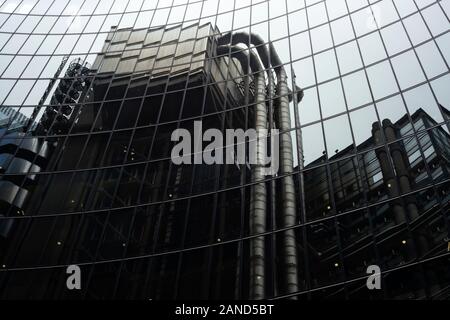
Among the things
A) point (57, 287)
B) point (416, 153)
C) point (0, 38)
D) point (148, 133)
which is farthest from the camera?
point (0, 38)

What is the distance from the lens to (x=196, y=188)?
27.2 meters

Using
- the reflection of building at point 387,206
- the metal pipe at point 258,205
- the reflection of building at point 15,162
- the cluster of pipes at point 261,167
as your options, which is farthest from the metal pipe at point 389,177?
the reflection of building at point 15,162

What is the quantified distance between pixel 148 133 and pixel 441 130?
1693 cm

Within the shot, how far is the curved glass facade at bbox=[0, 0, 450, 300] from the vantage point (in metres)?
21.8

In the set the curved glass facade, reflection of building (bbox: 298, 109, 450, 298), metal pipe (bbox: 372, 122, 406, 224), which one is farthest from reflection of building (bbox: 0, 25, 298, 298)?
metal pipe (bbox: 372, 122, 406, 224)

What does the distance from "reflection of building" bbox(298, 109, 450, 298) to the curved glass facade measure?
0.24 ft

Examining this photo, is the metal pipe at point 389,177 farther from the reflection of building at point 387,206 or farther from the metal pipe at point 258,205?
the metal pipe at point 258,205

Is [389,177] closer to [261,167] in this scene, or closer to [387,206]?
[387,206]

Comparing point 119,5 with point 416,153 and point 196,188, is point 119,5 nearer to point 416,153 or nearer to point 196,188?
point 196,188

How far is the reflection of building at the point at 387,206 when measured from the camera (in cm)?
1972

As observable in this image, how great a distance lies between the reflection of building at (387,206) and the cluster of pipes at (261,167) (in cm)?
95

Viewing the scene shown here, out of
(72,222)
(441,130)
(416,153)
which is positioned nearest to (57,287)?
(72,222)

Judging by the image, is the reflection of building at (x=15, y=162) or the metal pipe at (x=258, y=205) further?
the reflection of building at (x=15, y=162)
